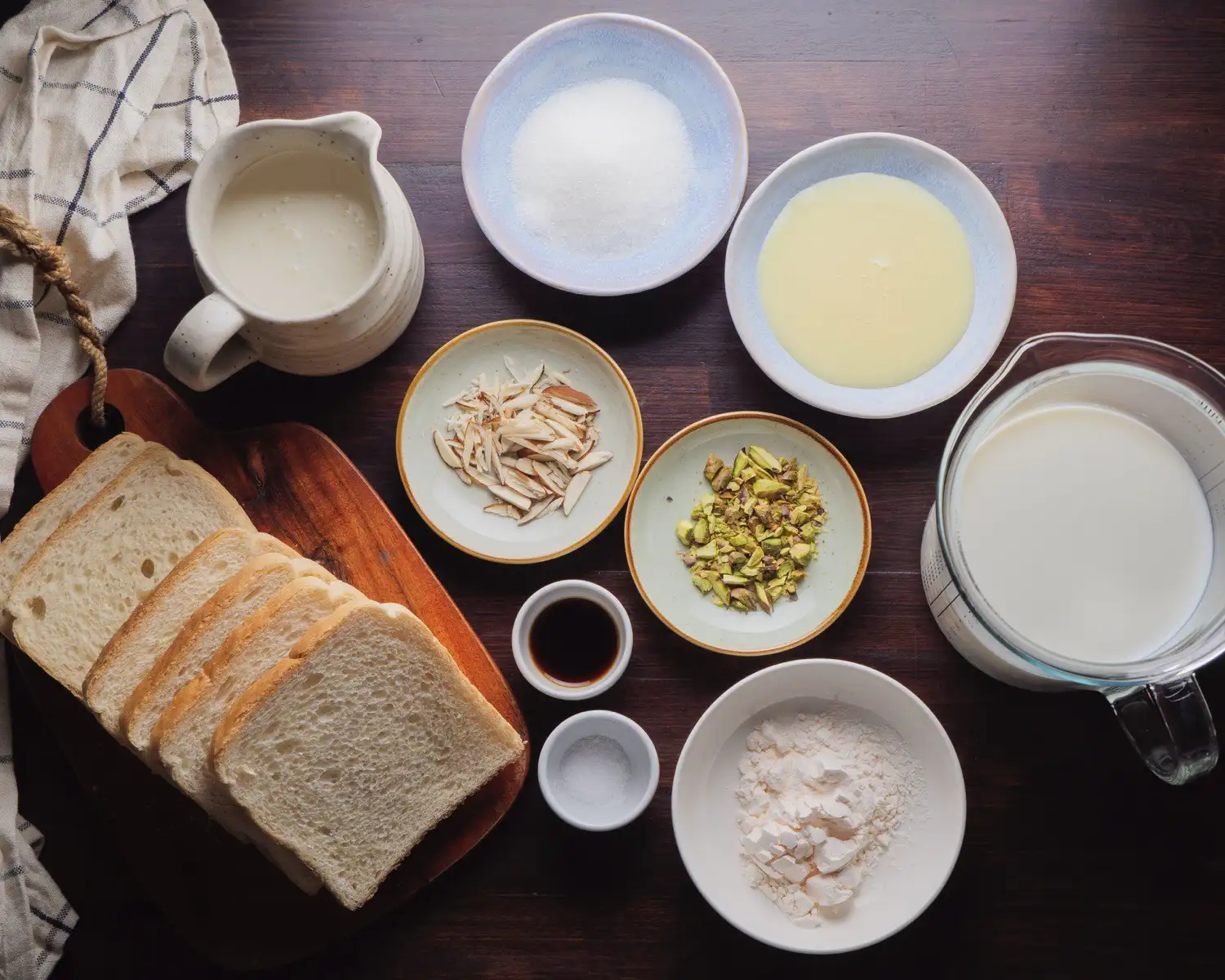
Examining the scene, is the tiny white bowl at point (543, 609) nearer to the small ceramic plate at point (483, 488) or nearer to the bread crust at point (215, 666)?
the small ceramic plate at point (483, 488)

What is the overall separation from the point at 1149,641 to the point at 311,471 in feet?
3.82

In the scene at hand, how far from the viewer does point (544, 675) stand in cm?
140

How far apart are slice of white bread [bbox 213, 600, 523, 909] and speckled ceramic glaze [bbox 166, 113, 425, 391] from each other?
0.37 meters

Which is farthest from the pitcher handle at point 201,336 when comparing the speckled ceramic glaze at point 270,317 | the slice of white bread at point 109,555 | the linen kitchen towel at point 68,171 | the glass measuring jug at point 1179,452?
the glass measuring jug at point 1179,452

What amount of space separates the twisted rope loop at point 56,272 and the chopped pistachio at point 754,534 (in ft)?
2.80

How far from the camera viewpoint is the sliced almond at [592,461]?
4.71ft

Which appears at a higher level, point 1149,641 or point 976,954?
point 1149,641

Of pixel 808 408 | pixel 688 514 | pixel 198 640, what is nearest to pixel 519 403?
pixel 688 514

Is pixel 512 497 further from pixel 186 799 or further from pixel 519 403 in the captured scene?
pixel 186 799

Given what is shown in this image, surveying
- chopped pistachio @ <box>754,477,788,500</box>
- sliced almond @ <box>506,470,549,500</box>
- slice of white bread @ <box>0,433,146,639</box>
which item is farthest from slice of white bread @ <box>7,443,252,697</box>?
chopped pistachio @ <box>754,477,788,500</box>

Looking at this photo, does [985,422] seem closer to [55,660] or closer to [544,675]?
[544,675]

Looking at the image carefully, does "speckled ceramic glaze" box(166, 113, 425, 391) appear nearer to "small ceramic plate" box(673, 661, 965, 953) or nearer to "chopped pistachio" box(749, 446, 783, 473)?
"chopped pistachio" box(749, 446, 783, 473)

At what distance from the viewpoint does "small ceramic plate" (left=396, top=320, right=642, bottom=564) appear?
1427mm

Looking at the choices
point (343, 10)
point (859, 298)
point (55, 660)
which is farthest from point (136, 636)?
point (859, 298)
